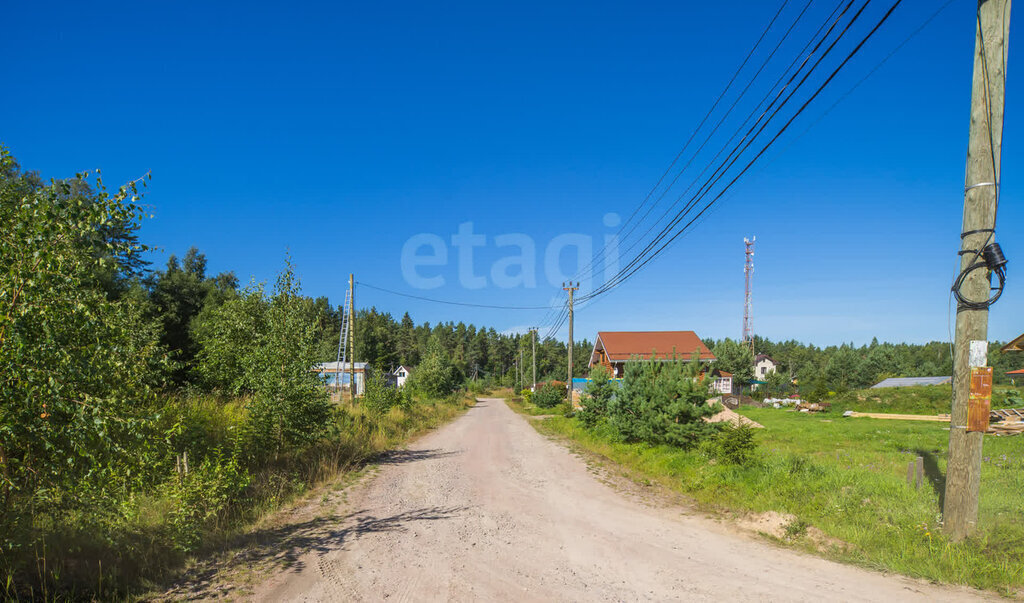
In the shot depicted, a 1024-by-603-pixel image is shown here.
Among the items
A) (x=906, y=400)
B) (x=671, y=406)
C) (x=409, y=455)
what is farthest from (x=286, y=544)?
(x=906, y=400)

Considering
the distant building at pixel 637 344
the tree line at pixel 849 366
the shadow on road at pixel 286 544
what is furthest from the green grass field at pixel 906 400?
the shadow on road at pixel 286 544

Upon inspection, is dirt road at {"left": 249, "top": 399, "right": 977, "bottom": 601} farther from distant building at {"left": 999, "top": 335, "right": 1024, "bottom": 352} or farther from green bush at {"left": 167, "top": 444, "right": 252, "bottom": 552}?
distant building at {"left": 999, "top": 335, "right": 1024, "bottom": 352}

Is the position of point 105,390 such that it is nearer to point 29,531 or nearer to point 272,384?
point 29,531

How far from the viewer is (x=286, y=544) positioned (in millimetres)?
6383

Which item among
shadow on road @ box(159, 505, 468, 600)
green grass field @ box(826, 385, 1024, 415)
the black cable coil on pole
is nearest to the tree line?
green grass field @ box(826, 385, 1024, 415)

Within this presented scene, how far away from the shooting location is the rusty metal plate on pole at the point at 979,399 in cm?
577

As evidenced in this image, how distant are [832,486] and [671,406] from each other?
460 cm

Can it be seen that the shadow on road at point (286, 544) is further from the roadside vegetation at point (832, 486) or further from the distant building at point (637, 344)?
the distant building at point (637, 344)

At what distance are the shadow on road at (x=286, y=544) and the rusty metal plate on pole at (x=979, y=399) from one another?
7241mm

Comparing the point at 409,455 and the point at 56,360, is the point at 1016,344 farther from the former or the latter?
the point at 56,360

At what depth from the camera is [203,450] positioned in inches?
332

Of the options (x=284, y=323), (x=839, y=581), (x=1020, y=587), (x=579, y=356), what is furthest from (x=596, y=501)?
(x=579, y=356)

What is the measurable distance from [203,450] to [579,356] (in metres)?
110

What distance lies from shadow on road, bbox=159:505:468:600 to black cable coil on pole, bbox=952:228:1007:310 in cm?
782
